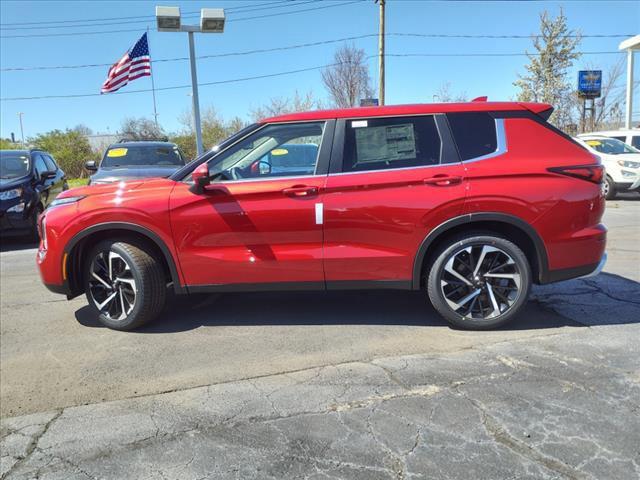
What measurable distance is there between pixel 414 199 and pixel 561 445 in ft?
6.63

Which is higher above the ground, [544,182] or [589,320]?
[544,182]

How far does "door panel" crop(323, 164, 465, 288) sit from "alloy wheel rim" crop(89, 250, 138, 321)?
1742mm

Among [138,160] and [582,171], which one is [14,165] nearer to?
[138,160]

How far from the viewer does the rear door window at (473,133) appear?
4023 mm

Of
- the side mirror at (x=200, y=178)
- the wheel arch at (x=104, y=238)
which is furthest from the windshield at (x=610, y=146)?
the wheel arch at (x=104, y=238)

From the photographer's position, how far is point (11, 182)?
345 inches

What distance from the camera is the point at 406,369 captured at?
11.3 feet

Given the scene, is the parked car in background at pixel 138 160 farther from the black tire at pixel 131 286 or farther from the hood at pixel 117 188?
the black tire at pixel 131 286

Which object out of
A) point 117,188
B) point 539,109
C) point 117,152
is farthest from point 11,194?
point 539,109

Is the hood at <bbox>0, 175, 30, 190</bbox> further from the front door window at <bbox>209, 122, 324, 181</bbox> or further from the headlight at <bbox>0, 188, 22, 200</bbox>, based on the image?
the front door window at <bbox>209, 122, 324, 181</bbox>

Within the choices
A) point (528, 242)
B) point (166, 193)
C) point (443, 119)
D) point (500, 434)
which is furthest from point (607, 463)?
point (166, 193)

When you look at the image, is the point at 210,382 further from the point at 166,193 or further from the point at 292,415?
the point at 166,193

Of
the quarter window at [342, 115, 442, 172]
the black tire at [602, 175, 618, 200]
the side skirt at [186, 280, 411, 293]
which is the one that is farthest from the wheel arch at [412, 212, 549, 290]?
the black tire at [602, 175, 618, 200]

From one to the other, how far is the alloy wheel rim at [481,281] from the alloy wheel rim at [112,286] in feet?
8.68
